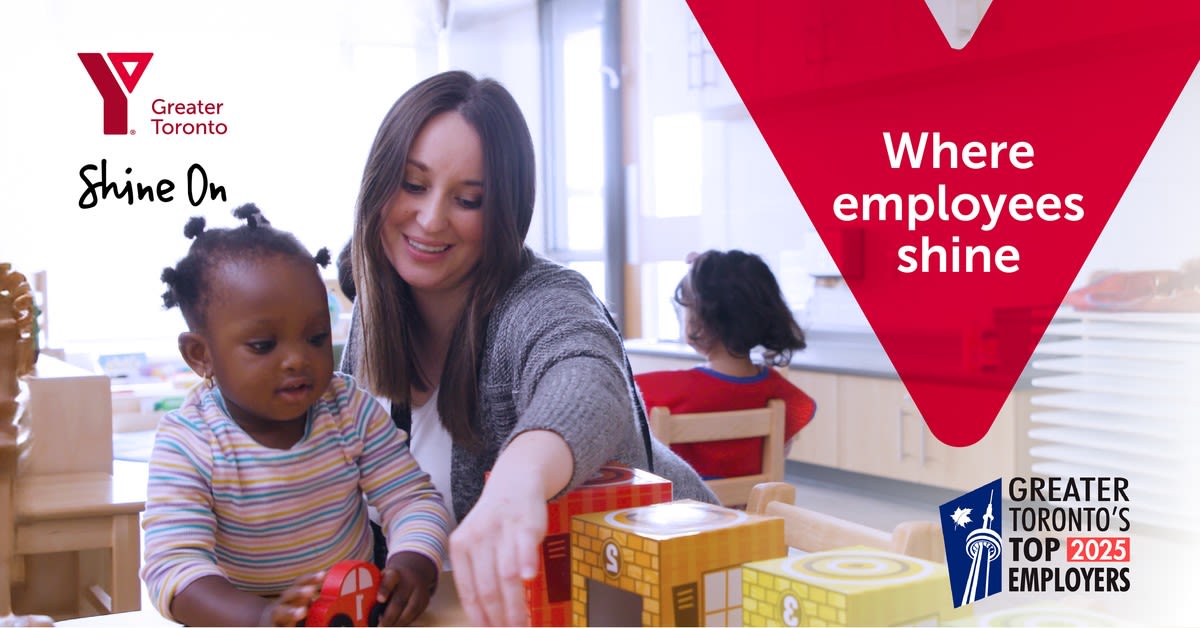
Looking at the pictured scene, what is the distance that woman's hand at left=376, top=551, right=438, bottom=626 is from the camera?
33.1 inches

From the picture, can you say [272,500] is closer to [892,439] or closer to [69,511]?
[69,511]

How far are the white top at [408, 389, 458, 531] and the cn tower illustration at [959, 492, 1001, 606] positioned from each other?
2.02 feet

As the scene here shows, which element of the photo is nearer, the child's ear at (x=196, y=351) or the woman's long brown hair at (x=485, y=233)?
the child's ear at (x=196, y=351)

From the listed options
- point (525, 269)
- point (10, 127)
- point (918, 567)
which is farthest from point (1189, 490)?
point (10, 127)

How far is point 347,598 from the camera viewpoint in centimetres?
80

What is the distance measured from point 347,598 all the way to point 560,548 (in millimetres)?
154

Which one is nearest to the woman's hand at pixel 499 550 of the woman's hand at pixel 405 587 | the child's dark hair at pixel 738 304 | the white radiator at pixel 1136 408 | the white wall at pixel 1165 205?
the woman's hand at pixel 405 587

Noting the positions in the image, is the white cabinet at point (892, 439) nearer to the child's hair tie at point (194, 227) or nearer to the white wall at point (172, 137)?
the white wall at point (172, 137)

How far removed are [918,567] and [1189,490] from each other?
2.49m

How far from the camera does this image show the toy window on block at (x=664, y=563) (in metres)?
0.69

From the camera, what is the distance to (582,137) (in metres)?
5.70

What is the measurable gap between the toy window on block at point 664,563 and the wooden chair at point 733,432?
49.7 inches

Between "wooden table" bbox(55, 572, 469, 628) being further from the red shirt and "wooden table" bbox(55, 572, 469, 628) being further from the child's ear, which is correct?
the red shirt

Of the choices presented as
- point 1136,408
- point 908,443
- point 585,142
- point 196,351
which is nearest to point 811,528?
point 196,351
